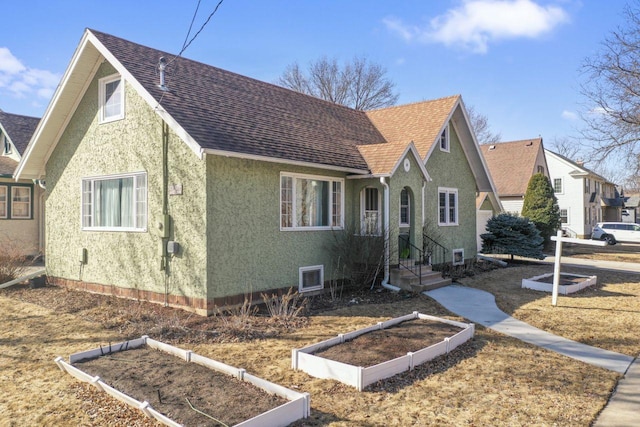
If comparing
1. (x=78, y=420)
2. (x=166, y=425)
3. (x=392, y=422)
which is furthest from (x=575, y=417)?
(x=78, y=420)

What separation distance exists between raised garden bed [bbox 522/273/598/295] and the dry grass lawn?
2079 millimetres

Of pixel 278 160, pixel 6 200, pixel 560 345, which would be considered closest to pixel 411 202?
pixel 278 160

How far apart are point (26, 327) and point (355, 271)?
7713 mm

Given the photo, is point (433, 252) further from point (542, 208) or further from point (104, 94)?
point (542, 208)

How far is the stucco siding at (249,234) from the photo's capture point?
938 centimetres

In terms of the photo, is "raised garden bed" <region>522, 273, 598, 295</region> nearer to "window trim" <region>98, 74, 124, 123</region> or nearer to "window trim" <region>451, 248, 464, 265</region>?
"window trim" <region>451, 248, 464, 265</region>

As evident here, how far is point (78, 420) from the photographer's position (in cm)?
466

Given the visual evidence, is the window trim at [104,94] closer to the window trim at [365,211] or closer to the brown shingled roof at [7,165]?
the window trim at [365,211]

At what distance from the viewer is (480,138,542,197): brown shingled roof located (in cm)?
3534

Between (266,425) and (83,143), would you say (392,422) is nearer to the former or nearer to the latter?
(266,425)

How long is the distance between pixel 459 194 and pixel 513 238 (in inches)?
178

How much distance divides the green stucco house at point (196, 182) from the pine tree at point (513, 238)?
680 centimetres

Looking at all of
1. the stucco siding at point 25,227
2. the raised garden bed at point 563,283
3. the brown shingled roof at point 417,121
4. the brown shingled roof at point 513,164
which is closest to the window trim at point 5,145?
the stucco siding at point 25,227

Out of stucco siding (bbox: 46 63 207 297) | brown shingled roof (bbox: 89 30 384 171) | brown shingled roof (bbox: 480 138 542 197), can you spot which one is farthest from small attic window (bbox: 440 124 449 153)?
brown shingled roof (bbox: 480 138 542 197)
